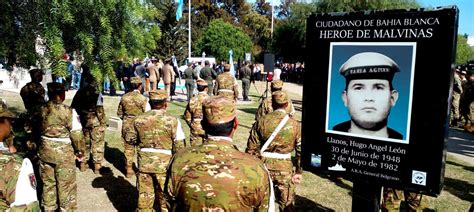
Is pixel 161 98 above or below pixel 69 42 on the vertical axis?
below

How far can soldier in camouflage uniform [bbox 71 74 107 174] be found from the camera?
8211 millimetres

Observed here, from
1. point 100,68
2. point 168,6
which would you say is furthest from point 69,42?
point 168,6

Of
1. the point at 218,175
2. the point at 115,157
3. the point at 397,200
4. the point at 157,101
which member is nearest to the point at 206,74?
the point at 115,157

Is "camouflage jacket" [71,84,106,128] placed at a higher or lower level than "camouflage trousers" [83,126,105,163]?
higher

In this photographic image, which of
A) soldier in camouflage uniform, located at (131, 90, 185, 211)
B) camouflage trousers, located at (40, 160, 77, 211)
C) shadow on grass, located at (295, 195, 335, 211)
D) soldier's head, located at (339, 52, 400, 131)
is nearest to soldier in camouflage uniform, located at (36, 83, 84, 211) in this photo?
camouflage trousers, located at (40, 160, 77, 211)

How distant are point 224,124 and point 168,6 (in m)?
42.0

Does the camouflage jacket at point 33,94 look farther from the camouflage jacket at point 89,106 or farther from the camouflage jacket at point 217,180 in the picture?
the camouflage jacket at point 217,180

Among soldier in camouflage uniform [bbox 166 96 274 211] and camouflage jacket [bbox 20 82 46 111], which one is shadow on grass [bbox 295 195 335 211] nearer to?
soldier in camouflage uniform [bbox 166 96 274 211]

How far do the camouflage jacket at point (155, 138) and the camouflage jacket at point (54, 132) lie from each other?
3.17ft

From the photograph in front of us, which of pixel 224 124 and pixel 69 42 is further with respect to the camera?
pixel 69 42

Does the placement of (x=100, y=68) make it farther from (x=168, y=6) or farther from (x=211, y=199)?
(x=168, y=6)

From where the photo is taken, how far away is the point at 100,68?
429 centimetres

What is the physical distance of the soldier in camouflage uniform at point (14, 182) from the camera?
2.96m

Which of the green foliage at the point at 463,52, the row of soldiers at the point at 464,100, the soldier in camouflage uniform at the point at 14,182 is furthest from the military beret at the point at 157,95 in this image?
the green foliage at the point at 463,52
